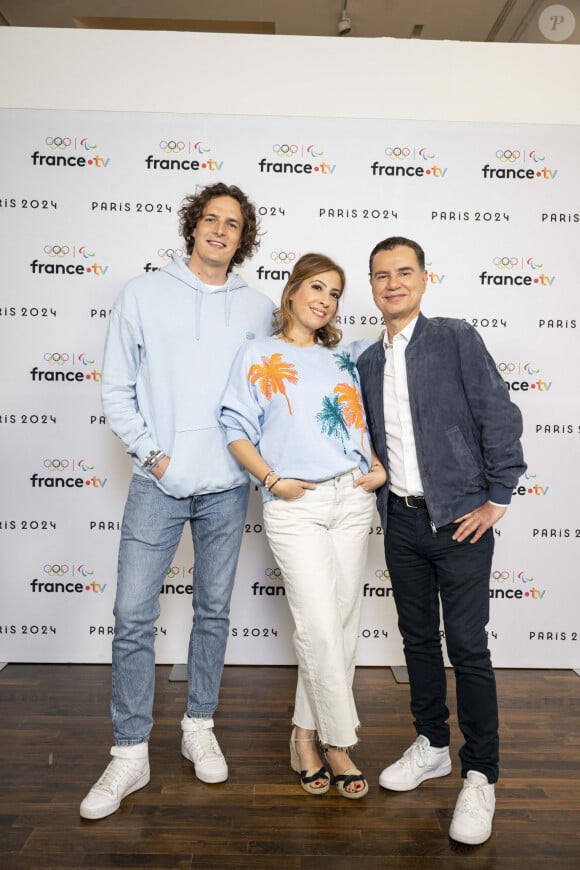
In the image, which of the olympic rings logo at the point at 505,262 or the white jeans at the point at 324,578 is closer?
the white jeans at the point at 324,578

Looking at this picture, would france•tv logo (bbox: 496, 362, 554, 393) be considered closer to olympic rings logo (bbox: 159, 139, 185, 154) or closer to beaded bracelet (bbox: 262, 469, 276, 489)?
beaded bracelet (bbox: 262, 469, 276, 489)

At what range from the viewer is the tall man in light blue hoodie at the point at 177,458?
6.51ft

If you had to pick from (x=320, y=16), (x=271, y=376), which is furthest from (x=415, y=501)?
(x=320, y=16)

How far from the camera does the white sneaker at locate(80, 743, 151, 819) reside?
1854 mm

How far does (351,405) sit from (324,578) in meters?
0.52

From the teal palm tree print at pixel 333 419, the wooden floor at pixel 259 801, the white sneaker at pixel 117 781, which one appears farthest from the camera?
the teal palm tree print at pixel 333 419

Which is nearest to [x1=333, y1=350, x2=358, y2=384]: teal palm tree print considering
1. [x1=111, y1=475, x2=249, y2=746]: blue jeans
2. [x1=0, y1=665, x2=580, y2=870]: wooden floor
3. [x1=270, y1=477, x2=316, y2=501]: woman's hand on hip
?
[x1=270, y1=477, x2=316, y2=501]: woman's hand on hip

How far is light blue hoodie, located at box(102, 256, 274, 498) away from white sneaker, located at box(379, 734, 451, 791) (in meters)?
1.00

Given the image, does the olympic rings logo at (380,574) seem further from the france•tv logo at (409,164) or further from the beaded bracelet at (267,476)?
the france•tv logo at (409,164)

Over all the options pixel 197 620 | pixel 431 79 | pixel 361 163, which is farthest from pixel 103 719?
pixel 431 79

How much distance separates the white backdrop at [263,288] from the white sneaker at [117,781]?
42.1 inches

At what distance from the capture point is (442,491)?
1.89 meters

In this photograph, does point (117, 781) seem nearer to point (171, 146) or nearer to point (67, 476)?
point (67, 476)

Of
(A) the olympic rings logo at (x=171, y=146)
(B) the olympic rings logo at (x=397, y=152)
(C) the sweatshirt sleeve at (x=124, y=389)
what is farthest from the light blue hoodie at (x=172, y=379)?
(B) the olympic rings logo at (x=397, y=152)
